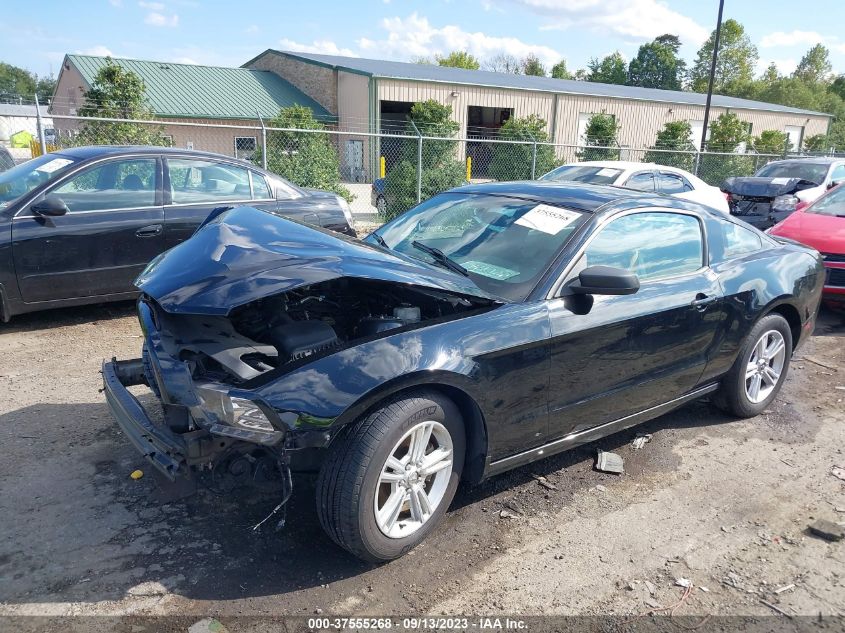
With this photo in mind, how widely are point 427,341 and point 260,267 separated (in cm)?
84

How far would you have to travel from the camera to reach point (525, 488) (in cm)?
355

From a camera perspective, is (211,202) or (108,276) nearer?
(108,276)

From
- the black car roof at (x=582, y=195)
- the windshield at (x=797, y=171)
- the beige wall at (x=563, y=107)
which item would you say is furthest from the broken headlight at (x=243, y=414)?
the beige wall at (x=563, y=107)

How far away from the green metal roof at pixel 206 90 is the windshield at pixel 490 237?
27347mm

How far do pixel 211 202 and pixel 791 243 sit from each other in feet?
17.3

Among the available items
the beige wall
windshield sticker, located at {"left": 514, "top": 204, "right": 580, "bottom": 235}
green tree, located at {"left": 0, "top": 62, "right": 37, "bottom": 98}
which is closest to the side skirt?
windshield sticker, located at {"left": 514, "top": 204, "right": 580, "bottom": 235}

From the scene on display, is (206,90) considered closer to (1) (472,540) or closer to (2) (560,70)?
(1) (472,540)

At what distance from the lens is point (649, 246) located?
3883mm

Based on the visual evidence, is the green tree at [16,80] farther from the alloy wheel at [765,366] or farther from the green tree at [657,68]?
the alloy wheel at [765,366]

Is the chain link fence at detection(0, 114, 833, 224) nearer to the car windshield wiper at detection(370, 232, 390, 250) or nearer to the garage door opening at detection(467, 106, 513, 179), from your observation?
the car windshield wiper at detection(370, 232, 390, 250)

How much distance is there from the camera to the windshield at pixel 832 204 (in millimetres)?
7884

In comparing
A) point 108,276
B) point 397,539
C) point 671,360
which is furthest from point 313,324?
point 108,276

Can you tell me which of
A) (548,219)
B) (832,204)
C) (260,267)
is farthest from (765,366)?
(832,204)

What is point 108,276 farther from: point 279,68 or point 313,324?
point 279,68
